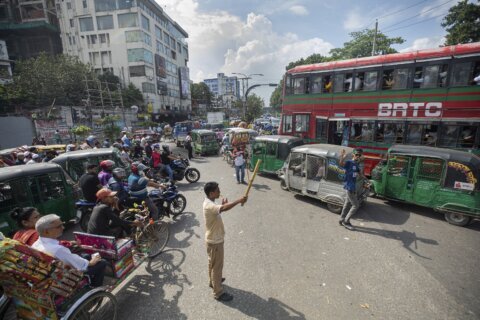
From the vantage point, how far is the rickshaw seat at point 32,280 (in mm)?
2416

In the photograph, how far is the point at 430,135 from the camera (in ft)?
30.1

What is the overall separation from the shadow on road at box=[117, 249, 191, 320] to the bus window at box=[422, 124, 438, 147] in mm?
10467

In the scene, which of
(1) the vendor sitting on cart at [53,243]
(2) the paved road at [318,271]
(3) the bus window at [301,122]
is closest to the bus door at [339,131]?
(3) the bus window at [301,122]

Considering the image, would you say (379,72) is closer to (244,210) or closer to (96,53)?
(244,210)

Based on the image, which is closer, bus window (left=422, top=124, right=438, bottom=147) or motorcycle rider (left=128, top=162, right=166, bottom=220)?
motorcycle rider (left=128, top=162, right=166, bottom=220)

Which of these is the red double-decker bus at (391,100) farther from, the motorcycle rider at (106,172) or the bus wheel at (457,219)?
the motorcycle rider at (106,172)

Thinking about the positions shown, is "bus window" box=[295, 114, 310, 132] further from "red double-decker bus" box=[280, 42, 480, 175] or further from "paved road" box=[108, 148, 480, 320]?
"paved road" box=[108, 148, 480, 320]

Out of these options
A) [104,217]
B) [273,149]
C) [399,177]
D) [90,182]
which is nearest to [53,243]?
[104,217]

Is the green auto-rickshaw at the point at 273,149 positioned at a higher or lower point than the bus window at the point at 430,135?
lower

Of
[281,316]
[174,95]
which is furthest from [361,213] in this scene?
[174,95]

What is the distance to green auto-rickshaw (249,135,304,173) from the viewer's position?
35.2 ft

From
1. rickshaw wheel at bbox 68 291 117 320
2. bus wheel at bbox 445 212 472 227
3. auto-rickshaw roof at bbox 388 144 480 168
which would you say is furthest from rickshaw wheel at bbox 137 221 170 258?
bus wheel at bbox 445 212 472 227

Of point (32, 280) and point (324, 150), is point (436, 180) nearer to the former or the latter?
point (324, 150)

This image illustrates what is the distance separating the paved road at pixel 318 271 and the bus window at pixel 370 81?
593cm
